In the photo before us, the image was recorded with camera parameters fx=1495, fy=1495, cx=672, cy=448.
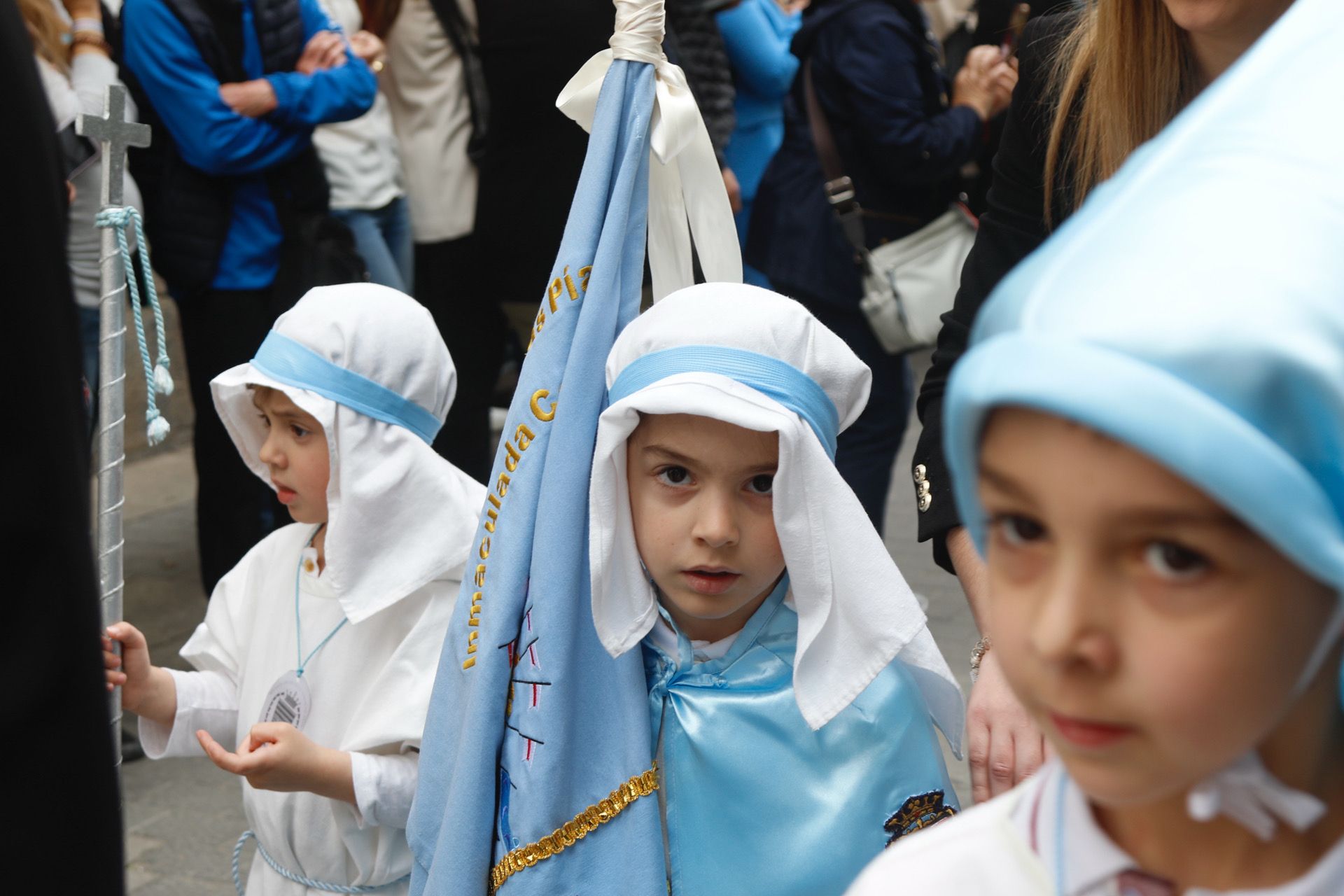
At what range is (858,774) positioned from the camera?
2029 millimetres

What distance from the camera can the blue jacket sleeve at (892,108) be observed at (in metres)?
Answer: 4.21

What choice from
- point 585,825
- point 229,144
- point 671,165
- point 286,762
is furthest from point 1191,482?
point 229,144

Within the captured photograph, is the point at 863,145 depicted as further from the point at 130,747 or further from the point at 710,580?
the point at 130,747

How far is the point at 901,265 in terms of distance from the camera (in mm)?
4219

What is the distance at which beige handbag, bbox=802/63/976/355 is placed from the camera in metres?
4.16

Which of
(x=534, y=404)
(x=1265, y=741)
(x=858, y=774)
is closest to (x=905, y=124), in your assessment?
(x=534, y=404)

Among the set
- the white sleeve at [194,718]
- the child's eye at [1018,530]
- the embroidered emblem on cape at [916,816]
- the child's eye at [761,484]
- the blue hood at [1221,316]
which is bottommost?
the white sleeve at [194,718]

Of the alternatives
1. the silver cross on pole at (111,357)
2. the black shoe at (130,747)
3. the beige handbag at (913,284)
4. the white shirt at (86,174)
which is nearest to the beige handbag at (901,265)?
the beige handbag at (913,284)

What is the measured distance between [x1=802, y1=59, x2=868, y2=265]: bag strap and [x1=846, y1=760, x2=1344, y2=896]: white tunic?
3.17 meters

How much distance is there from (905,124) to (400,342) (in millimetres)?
2026

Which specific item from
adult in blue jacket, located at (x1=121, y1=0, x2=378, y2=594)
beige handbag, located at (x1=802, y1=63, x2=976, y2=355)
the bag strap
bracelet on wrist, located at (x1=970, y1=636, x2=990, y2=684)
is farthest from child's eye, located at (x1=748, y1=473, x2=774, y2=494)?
adult in blue jacket, located at (x1=121, y1=0, x2=378, y2=594)

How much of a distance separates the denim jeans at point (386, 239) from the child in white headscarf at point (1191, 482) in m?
4.01

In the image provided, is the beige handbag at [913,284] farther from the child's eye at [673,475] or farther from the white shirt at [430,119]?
the child's eye at [673,475]

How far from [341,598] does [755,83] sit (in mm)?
2817
